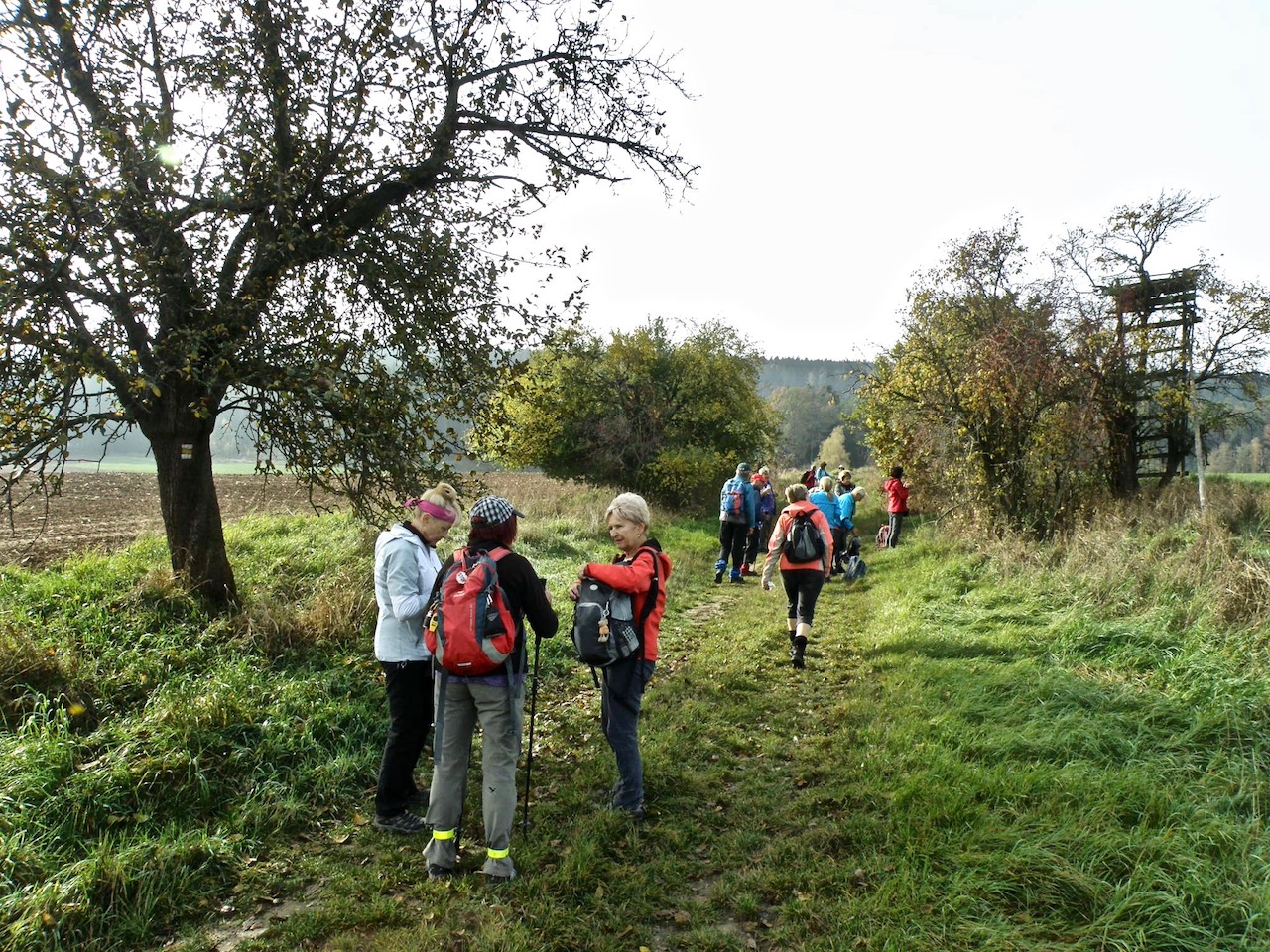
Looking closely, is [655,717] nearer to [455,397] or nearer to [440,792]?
[440,792]

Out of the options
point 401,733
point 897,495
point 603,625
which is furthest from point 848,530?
point 401,733

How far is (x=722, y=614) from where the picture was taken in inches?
387

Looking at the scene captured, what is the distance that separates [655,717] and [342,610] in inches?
134

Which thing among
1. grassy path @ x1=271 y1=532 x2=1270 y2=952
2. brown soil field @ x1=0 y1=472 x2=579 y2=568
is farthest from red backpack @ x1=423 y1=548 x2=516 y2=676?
brown soil field @ x1=0 y1=472 x2=579 y2=568

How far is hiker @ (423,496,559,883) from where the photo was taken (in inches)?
154

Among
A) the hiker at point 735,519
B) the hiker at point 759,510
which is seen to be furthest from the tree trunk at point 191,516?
the hiker at point 759,510

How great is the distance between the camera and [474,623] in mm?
3777

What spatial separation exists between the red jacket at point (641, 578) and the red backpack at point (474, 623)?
0.69 metres

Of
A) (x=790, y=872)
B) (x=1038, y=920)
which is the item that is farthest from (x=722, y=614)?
(x=1038, y=920)

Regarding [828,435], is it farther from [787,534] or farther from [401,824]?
[401,824]

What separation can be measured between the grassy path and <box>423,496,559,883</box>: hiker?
21 cm

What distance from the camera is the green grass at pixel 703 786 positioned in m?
3.38

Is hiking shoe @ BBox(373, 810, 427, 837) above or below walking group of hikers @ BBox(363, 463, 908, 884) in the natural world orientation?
below

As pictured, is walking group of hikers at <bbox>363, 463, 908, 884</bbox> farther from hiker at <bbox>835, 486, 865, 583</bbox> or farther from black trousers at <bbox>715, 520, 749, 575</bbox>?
hiker at <bbox>835, 486, 865, 583</bbox>
